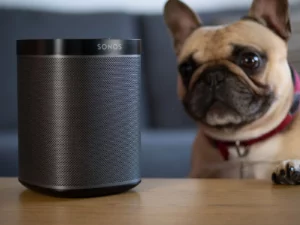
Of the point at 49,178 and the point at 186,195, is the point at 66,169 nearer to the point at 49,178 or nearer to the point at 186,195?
the point at 49,178

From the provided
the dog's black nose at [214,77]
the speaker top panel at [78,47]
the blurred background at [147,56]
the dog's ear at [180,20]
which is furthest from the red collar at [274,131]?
the speaker top panel at [78,47]

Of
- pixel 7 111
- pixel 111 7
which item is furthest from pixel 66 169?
pixel 111 7

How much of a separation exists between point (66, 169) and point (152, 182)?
19 centimetres

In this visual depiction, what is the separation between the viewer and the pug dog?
1.15 metres

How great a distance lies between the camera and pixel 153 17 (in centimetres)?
180

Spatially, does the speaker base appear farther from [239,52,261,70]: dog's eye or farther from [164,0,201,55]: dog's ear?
[164,0,201,55]: dog's ear

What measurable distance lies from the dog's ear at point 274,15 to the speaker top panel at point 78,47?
0.49m

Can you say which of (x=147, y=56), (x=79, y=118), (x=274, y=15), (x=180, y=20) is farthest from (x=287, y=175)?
(x=147, y=56)

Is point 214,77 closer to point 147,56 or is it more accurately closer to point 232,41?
point 232,41

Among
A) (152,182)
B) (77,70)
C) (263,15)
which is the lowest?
(152,182)

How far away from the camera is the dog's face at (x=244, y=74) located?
115 cm

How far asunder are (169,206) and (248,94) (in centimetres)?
48

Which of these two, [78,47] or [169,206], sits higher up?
[78,47]

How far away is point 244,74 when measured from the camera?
1148 millimetres
